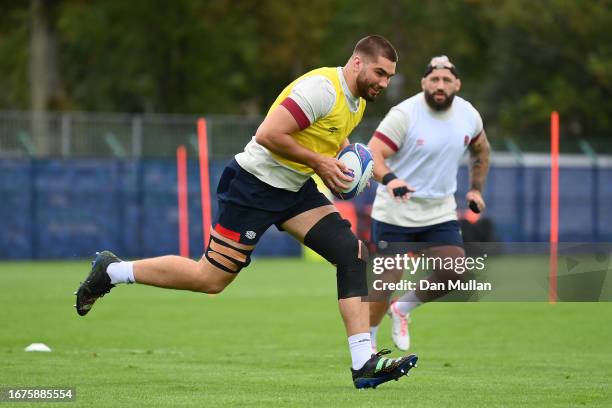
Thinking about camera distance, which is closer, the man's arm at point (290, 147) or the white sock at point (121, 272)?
the man's arm at point (290, 147)

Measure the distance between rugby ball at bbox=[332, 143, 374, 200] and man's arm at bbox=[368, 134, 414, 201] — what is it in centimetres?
157

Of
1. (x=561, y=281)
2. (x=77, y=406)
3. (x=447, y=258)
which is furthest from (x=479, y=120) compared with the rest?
(x=561, y=281)

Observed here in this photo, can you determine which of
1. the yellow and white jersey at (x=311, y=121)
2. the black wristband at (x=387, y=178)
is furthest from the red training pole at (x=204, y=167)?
the yellow and white jersey at (x=311, y=121)

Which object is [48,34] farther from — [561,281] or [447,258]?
[447,258]

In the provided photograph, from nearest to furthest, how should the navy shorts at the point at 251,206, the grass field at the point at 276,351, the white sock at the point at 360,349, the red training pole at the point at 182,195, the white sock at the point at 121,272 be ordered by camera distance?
1. the grass field at the point at 276,351
2. the white sock at the point at 360,349
3. the navy shorts at the point at 251,206
4. the white sock at the point at 121,272
5. the red training pole at the point at 182,195

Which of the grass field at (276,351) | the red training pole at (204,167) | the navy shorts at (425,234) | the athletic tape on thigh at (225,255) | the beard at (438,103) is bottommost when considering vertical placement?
the grass field at (276,351)

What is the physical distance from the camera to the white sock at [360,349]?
7883 mm

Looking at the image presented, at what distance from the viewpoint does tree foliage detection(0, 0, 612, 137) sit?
152 ft

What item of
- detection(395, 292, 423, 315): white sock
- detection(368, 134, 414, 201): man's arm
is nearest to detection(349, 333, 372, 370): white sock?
detection(368, 134, 414, 201): man's arm

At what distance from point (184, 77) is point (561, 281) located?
33.6 metres

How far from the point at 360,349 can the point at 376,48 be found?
183 cm

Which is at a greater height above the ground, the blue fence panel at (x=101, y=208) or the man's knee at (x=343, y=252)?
the blue fence panel at (x=101, y=208)

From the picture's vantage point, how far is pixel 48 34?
Answer: 128ft

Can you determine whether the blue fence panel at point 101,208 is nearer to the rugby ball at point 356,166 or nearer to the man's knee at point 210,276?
the man's knee at point 210,276
